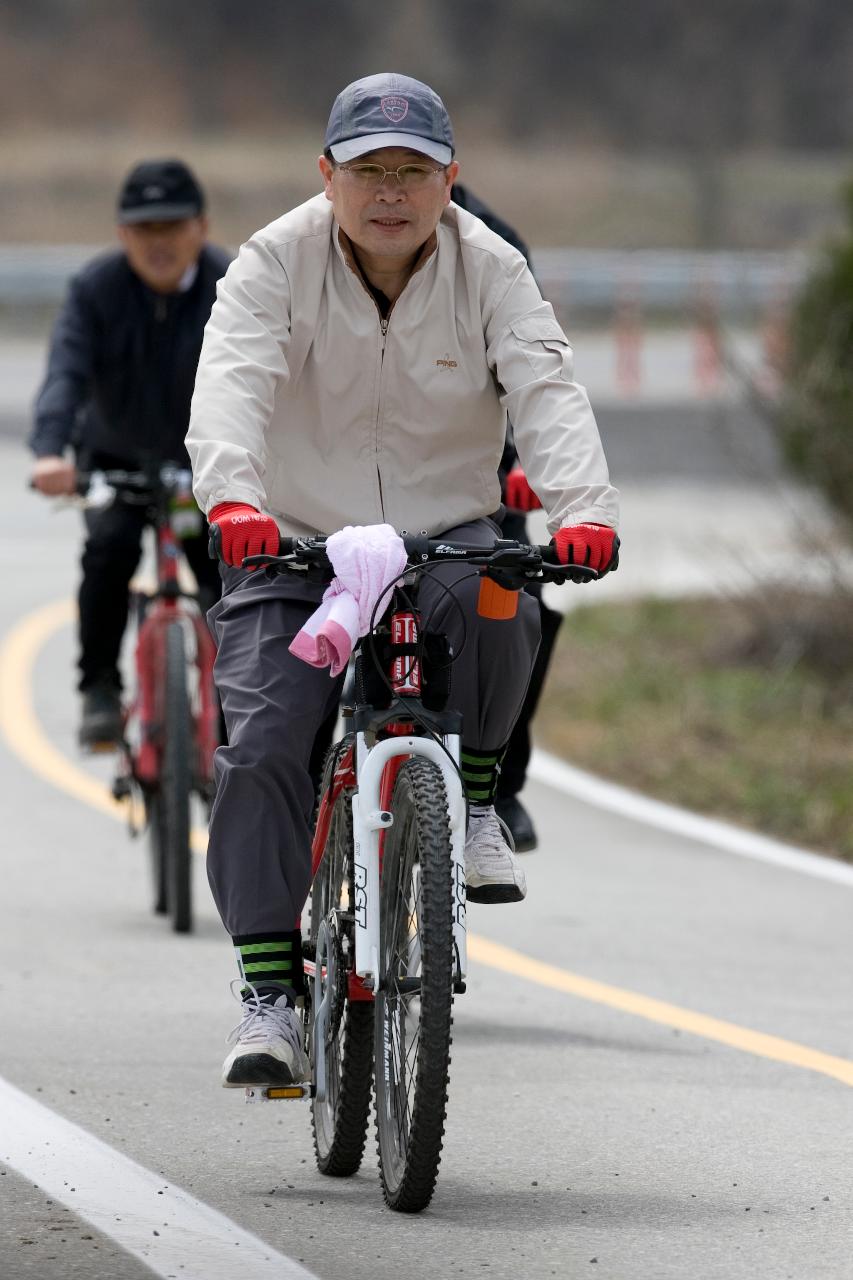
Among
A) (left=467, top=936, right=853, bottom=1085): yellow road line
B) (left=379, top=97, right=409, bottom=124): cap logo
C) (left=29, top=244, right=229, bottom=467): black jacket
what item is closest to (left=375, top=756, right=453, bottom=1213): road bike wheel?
(left=379, top=97, right=409, bottom=124): cap logo

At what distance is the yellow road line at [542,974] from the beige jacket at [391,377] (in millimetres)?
1870

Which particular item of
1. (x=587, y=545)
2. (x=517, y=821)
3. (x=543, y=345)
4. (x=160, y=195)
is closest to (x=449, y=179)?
(x=543, y=345)

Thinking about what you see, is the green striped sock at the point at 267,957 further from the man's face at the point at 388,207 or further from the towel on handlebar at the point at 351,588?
the man's face at the point at 388,207

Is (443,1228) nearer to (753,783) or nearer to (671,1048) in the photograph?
(671,1048)

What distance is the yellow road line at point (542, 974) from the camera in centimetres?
630

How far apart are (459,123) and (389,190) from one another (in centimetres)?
5073

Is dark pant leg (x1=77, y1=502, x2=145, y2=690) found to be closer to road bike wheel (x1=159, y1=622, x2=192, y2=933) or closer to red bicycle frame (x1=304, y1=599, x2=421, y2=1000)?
road bike wheel (x1=159, y1=622, x2=192, y2=933)

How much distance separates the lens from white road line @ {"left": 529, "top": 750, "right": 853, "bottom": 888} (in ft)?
30.2

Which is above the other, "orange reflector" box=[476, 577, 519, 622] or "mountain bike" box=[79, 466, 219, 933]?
"orange reflector" box=[476, 577, 519, 622]

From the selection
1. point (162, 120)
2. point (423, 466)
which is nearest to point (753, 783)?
point (423, 466)

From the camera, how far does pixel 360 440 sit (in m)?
5.11

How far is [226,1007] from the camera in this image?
6801mm

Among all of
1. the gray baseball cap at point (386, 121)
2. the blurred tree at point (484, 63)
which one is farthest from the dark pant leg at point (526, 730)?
the blurred tree at point (484, 63)

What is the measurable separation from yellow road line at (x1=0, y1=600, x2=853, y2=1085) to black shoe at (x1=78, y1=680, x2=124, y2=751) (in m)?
0.90
